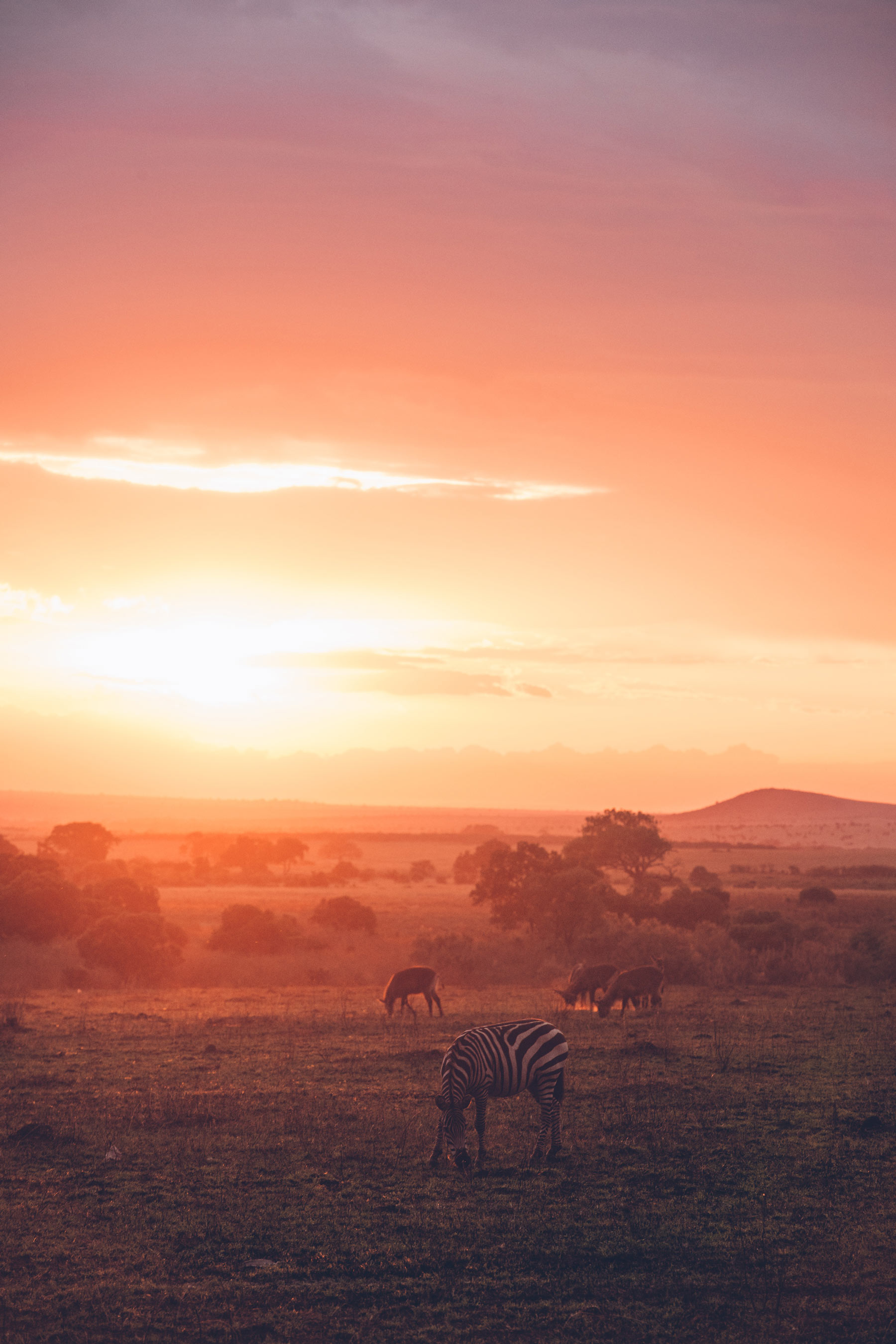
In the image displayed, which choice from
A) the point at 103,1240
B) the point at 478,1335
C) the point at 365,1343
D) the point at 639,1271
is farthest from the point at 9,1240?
the point at 639,1271

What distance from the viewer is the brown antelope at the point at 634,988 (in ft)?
98.9

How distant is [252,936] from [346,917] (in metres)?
8.29

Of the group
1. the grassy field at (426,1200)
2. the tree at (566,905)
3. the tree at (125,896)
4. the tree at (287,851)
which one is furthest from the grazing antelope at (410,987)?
the tree at (287,851)

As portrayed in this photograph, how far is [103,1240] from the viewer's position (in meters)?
12.4

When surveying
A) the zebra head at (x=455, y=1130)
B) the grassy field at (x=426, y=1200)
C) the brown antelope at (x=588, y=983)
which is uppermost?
the zebra head at (x=455, y=1130)

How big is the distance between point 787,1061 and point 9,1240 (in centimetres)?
1675

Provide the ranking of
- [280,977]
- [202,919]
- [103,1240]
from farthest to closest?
[202,919], [280,977], [103,1240]

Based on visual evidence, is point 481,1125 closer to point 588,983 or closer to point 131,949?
point 588,983

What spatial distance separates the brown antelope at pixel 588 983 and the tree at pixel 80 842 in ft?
243

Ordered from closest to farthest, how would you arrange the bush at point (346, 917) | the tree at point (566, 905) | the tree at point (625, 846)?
the tree at point (566, 905) → the bush at point (346, 917) → the tree at point (625, 846)

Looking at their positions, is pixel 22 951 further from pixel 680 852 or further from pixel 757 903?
pixel 680 852

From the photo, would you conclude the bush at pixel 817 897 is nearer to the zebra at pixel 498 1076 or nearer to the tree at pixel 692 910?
the tree at pixel 692 910

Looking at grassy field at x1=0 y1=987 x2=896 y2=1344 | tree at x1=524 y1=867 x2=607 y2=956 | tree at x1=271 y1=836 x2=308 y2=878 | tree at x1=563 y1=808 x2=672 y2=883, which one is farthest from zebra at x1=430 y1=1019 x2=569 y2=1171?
tree at x1=271 y1=836 x2=308 y2=878

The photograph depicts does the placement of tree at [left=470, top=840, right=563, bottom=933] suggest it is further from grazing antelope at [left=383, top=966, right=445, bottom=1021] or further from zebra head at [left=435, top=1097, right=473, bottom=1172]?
zebra head at [left=435, top=1097, right=473, bottom=1172]
